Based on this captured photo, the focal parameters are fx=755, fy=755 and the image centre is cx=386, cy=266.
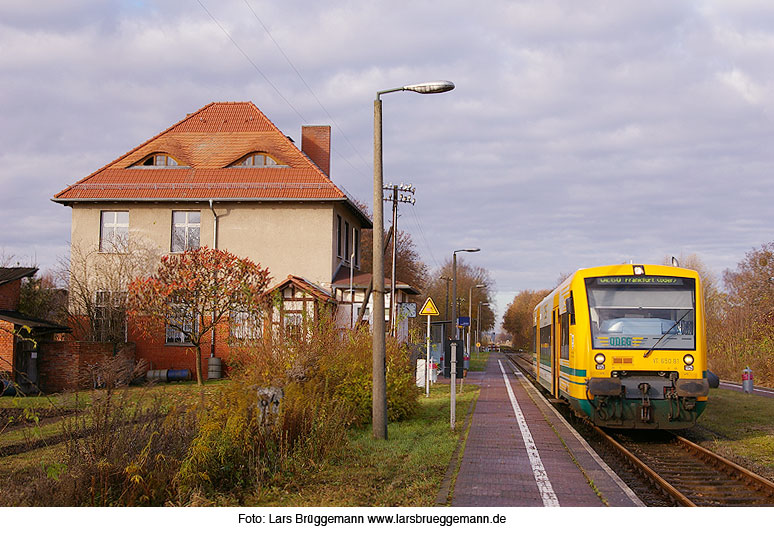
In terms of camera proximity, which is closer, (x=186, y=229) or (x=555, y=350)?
(x=555, y=350)

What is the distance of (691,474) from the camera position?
34.7 feet

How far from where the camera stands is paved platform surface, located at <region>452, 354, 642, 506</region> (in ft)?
27.4

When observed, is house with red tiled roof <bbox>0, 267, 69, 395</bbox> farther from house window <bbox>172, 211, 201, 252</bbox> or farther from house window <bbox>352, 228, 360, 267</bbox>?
house window <bbox>352, 228, 360, 267</bbox>

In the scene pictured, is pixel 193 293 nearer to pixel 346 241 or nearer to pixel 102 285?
pixel 102 285

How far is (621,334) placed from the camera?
521 inches

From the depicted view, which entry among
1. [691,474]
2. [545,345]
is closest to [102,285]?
[545,345]

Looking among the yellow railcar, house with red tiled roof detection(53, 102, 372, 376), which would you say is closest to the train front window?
the yellow railcar

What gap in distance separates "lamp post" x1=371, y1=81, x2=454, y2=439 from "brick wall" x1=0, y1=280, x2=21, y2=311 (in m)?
18.6

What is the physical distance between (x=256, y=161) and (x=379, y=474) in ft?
86.9

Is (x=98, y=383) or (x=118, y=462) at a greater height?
(x=98, y=383)
